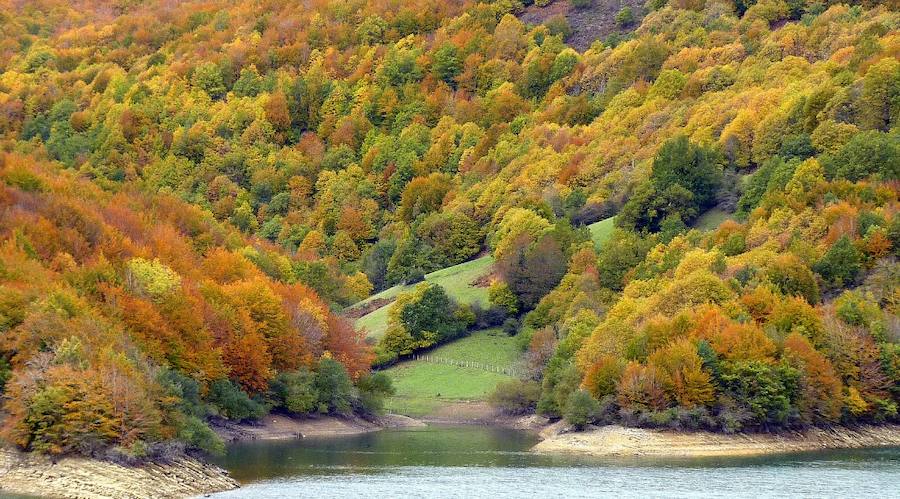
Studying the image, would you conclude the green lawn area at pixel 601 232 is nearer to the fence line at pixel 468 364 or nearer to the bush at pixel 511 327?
the bush at pixel 511 327

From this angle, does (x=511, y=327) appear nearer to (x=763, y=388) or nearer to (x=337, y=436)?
(x=337, y=436)

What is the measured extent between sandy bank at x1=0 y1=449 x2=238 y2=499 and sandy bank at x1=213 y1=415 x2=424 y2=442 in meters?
31.9

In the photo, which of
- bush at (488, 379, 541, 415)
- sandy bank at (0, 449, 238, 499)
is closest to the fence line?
bush at (488, 379, 541, 415)

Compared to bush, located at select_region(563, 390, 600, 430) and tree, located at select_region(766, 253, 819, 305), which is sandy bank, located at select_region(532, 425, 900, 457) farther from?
tree, located at select_region(766, 253, 819, 305)

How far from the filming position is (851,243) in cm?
13975

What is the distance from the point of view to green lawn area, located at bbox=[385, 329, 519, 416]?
161 meters

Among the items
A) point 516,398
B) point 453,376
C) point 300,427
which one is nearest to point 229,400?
point 300,427

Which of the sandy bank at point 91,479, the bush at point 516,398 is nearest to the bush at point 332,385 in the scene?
the bush at point 516,398

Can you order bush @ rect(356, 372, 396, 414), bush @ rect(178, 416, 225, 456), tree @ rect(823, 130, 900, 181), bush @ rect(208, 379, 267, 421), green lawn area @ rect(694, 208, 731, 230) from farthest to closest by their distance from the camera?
green lawn area @ rect(694, 208, 731, 230) < tree @ rect(823, 130, 900, 181) < bush @ rect(356, 372, 396, 414) < bush @ rect(208, 379, 267, 421) < bush @ rect(178, 416, 225, 456)

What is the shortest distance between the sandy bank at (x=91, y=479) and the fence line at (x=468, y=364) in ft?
253

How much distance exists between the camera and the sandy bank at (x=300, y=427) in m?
127

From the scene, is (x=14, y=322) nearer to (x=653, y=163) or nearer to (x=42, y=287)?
(x=42, y=287)

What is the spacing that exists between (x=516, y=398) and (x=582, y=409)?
90.3 ft

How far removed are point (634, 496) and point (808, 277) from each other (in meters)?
55.0
